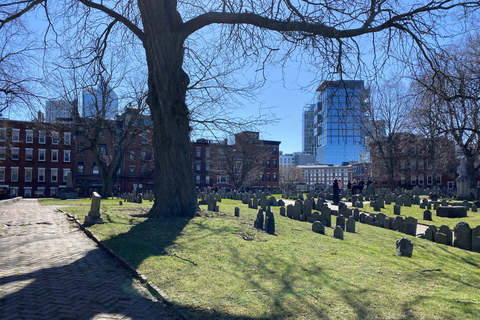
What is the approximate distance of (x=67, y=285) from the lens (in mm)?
4883

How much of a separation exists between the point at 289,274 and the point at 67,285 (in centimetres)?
343

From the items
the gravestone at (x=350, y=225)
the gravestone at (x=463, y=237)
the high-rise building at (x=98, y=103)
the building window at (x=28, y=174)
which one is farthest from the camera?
the building window at (x=28, y=174)

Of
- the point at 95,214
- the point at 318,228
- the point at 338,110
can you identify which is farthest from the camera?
the point at 318,228

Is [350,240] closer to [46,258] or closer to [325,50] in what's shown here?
[325,50]

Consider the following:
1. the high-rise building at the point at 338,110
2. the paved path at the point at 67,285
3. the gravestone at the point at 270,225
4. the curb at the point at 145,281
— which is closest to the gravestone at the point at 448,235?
the high-rise building at the point at 338,110

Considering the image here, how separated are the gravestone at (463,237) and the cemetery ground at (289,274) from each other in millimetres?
1119

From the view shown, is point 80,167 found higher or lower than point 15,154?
lower

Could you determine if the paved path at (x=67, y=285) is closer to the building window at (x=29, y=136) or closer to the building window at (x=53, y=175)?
the building window at (x=53, y=175)

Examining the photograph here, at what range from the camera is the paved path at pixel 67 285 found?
396 centimetres

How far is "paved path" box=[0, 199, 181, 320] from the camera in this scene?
3959mm

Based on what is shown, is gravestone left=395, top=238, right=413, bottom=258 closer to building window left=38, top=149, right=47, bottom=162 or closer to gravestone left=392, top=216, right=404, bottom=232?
gravestone left=392, top=216, right=404, bottom=232

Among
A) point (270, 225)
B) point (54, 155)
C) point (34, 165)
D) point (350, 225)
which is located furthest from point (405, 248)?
point (34, 165)

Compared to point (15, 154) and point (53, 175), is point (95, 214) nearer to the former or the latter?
point (53, 175)

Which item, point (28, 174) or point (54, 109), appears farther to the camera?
point (28, 174)
